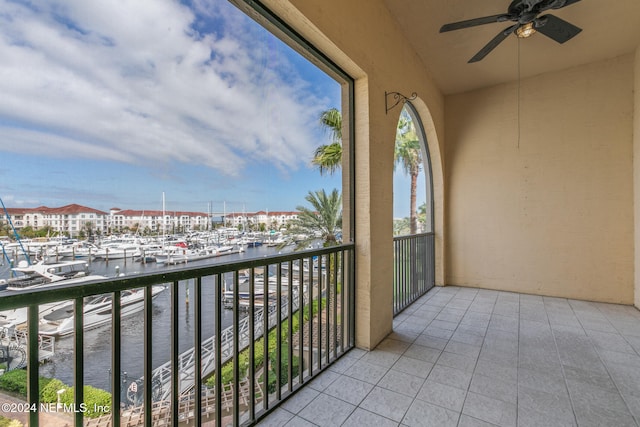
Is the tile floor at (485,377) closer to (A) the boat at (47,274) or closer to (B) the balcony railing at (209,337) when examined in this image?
(B) the balcony railing at (209,337)

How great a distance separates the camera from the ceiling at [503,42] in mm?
2621

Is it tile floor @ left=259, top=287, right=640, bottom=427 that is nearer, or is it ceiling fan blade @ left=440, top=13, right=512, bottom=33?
tile floor @ left=259, top=287, right=640, bottom=427

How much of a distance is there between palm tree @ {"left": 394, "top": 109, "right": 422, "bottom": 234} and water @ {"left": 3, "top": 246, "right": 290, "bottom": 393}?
3.58 m

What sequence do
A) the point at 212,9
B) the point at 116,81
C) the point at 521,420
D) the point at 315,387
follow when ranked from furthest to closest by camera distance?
the point at 315,387, the point at 521,420, the point at 212,9, the point at 116,81

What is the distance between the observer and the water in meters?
0.96

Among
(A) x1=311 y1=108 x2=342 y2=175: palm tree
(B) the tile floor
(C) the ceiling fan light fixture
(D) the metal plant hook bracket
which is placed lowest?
(B) the tile floor

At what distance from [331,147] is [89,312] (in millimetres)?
1816

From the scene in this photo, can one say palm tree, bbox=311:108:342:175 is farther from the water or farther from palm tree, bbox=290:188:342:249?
the water

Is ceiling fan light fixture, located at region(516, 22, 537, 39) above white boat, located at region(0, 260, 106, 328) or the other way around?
above

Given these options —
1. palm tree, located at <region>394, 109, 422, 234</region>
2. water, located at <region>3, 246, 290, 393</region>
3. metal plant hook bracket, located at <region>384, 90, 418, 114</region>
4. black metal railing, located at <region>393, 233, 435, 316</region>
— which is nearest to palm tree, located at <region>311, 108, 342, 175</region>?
metal plant hook bracket, located at <region>384, 90, 418, 114</region>

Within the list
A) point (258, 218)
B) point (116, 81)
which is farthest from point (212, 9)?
point (258, 218)

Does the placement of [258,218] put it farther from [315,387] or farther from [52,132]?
[315,387]

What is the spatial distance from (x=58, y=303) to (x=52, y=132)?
0.56 meters

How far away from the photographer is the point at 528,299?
367 centimetres
